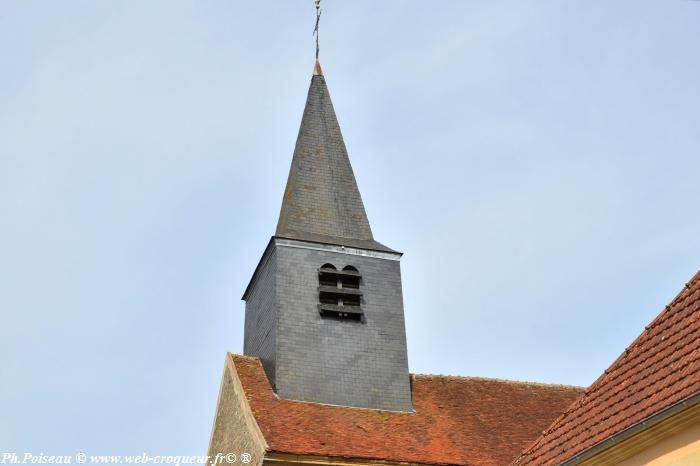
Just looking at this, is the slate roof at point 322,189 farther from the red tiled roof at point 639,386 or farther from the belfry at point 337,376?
the red tiled roof at point 639,386

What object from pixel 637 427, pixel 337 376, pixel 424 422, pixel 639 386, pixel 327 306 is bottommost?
pixel 637 427

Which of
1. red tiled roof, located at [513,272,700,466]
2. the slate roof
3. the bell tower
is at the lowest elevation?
red tiled roof, located at [513,272,700,466]

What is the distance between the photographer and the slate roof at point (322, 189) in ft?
60.8

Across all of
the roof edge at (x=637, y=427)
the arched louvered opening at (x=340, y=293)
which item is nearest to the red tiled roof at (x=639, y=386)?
the roof edge at (x=637, y=427)

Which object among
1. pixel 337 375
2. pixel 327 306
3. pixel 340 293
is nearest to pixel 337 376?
pixel 337 375

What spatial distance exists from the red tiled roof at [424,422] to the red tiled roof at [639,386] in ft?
17.7

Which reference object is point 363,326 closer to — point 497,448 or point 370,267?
point 370,267

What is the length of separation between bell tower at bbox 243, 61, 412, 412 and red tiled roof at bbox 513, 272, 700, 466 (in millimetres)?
7167

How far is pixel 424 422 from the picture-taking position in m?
16.5

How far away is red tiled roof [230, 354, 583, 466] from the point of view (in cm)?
1480

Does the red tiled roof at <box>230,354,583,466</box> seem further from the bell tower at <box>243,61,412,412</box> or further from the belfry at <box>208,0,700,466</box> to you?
the bell tower at <box>243,61,412,412</box>

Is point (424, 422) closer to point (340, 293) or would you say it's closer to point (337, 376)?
point (337, 376)

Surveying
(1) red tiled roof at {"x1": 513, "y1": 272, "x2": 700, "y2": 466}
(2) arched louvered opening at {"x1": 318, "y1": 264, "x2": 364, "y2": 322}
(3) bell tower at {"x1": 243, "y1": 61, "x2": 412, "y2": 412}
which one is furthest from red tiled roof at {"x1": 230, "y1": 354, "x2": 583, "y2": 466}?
(1) red tiled roof at {"x1": 513, "y1": 272, "x2": 700, "y2": 466}

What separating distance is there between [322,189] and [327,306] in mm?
3135
